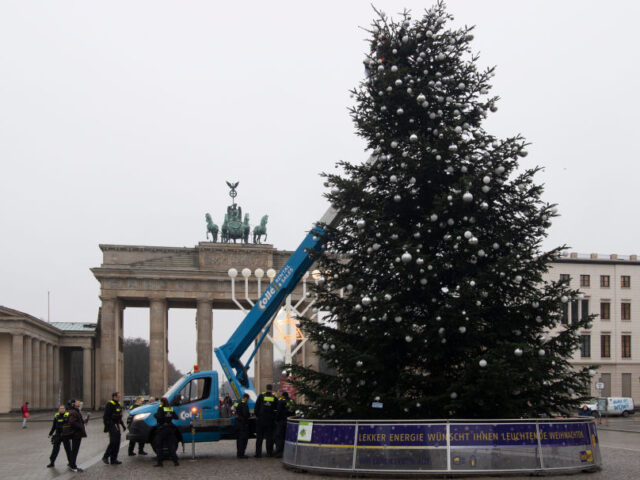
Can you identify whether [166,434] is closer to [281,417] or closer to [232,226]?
[281,417]

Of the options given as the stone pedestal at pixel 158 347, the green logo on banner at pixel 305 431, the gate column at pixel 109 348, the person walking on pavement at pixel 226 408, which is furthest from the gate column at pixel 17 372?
the green logo on banner at pixel 305 431

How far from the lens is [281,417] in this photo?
23.6 metres

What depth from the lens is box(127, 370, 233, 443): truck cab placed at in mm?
24438

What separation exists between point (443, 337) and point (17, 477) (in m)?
10.1

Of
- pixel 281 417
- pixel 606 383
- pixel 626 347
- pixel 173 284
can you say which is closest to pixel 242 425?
pixel 281 417

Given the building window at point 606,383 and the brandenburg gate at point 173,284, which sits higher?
the brandenburg gate at point 173,284

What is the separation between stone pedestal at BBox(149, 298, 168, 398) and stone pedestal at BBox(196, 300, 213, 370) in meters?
3.28

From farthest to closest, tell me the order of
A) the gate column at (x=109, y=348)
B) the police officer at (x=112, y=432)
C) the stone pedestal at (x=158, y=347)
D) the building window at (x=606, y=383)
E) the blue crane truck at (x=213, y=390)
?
the stone pedestal at (x=158, y=347), the gate column at (x=109, y=348), the building window at (x=606, y=383), the blue crane truck at (x=213, y=390), the police officer at (x=112, y=432)

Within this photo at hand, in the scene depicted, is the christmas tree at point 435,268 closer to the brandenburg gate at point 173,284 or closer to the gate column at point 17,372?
the gate column at point 17,372

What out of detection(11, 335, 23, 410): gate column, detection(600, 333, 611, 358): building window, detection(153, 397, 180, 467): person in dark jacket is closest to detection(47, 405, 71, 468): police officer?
detection(153, 397, 180, 467): person in dark jacket

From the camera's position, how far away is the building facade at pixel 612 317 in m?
79.2

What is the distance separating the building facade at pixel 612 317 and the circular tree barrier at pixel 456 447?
208 ft

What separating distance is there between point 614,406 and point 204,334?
38820 millimetres

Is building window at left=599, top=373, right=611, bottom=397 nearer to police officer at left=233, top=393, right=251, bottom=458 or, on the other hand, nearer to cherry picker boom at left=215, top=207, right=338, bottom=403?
cherry picker boom at left=215, top=207, right=338, bottom=403
